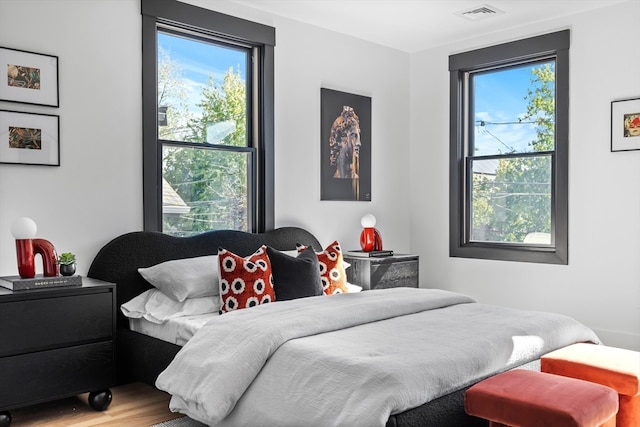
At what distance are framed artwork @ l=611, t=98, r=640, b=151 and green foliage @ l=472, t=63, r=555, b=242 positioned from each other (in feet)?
1.69

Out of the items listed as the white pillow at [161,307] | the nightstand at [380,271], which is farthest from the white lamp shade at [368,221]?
the white pillow at [161,307]

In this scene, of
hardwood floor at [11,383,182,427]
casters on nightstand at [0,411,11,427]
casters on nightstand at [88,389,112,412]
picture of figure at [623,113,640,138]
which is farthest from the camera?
picture of figure at [623,113,640,138]

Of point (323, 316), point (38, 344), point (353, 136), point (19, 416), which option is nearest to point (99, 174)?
point (38, 344)

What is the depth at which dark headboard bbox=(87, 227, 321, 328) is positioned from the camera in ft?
12.0

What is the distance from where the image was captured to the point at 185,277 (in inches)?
137

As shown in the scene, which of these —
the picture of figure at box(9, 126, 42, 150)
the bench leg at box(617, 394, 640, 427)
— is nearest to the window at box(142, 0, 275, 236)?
the picture of figure at box(9, 126, 42, 150)

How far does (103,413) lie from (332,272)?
1604 millimetres

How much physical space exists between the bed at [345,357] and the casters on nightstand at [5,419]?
26.8 inches

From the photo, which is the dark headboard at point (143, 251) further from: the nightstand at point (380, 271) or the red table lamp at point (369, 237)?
the red table lamp at point (369, 237)

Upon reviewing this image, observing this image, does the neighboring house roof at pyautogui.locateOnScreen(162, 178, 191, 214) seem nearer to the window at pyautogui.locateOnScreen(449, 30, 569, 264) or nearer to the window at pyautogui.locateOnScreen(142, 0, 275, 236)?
the window at pyautogui.locateOnScreen(142, 0, 275, 236)

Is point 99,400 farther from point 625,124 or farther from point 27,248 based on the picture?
point 625,124

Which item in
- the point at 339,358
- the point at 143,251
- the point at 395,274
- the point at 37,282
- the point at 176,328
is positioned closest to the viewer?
the point at 339,358

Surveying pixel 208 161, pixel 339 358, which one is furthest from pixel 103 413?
pixel 208 161

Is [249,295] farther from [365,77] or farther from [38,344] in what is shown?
[365,77]
